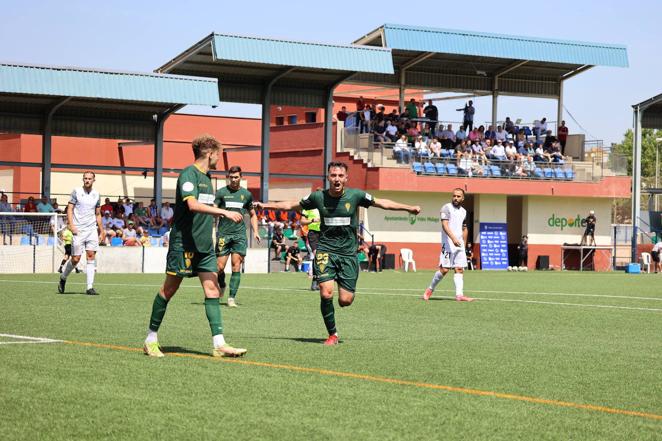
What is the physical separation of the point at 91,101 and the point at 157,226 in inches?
236

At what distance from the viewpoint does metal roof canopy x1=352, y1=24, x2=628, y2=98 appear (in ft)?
158

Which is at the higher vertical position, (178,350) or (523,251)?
(523,251)

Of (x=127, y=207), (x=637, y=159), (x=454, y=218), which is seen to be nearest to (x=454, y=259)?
(x=454, y=218)

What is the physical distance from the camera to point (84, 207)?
19578 millimetres

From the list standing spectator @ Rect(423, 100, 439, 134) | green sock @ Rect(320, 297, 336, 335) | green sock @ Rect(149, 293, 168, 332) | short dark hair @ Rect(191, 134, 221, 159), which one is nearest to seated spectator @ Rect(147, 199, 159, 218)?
standing spectator @ Rect(423, 100, 439, 134)

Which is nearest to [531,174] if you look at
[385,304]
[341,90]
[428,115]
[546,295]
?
[428,115]

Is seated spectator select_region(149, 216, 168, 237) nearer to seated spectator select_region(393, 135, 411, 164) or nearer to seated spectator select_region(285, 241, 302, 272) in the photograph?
seated spectator select_region(285, 241, 302, 272)

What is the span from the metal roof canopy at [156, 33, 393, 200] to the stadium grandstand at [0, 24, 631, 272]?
0.18 feet

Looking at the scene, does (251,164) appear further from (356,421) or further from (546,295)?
(356,421)

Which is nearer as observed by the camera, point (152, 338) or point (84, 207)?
point (152, 338)

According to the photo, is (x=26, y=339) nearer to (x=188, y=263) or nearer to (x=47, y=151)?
(x=188, y=263)

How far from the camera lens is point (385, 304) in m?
19.5

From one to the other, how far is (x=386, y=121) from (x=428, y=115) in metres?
2.97

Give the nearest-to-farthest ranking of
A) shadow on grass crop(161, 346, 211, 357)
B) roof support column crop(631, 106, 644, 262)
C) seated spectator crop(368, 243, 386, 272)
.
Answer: shadow on grass crop(161, 346, 211, 357), seated spectator crop(368, 243, 386, 272), roof support column crop(631, 106, 644, 262)
